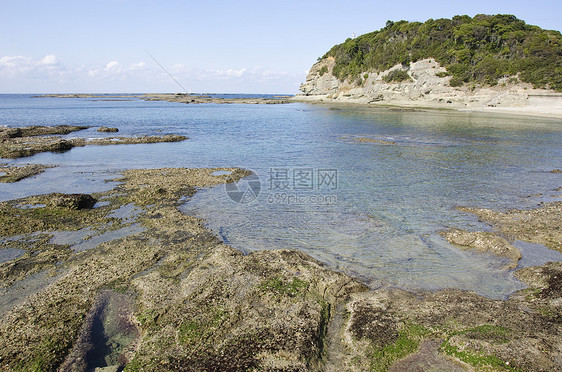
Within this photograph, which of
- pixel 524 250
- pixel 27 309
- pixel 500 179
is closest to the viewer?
pixel 27 309

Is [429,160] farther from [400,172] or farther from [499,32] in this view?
[499,32]

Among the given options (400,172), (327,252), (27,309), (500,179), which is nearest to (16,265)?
(27,309)

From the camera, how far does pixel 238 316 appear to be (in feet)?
20.2

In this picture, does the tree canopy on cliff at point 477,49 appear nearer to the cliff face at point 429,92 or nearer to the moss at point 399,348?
the cliff face at point 429,92

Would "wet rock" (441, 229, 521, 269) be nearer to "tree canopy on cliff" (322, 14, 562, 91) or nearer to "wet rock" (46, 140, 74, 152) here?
"wet rock" (46, 140, 74, 152)

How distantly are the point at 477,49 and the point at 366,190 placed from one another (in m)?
78.6

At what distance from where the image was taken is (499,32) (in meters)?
74.1

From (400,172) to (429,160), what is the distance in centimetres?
481

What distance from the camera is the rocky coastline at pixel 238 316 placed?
521 centimetres

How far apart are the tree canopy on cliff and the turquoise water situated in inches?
1536

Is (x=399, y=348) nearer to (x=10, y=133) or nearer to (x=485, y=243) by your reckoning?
(x=485, y=243)

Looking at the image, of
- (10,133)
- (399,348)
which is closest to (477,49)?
(10,133)

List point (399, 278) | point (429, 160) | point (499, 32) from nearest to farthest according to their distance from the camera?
point (399, 278) → point (429, 160) → point (499, 32)

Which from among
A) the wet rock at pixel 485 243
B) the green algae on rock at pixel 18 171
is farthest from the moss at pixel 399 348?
the green algae on rock at pixel 18 171
